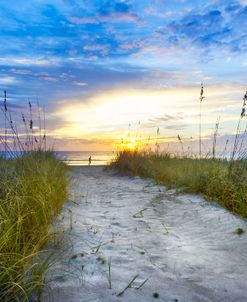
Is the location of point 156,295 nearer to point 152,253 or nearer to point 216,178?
point 152,253

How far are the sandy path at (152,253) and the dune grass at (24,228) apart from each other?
19 cm

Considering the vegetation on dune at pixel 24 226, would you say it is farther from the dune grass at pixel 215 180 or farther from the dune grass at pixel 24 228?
the dune grass at pixel 215 180

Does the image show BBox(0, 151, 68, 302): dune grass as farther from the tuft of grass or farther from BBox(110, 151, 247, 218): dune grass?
BBox(110, 151, 247, 218): dune grass

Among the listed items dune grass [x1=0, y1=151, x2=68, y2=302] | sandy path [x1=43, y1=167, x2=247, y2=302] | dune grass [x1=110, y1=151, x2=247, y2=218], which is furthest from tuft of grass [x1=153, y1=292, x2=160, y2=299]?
dune grass [x1=110, y1=151, x2=247, y2=218]

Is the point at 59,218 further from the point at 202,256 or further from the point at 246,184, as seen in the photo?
the point at 246,184

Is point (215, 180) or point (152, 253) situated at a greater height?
point (215, 180)

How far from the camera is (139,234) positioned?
405 centimetres

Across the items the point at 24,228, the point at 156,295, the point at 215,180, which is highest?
the point at 215,180

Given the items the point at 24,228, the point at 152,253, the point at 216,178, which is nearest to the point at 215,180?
the point at 216,178

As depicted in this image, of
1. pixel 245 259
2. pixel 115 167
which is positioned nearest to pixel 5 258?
pixel 245 259

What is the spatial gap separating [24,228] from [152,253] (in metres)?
1.26

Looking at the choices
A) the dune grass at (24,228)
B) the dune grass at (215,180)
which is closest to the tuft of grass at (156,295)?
the dune grass at (24,228)

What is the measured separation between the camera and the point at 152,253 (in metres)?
3.40

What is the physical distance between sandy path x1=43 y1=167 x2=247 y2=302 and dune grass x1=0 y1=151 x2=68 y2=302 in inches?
7.5
